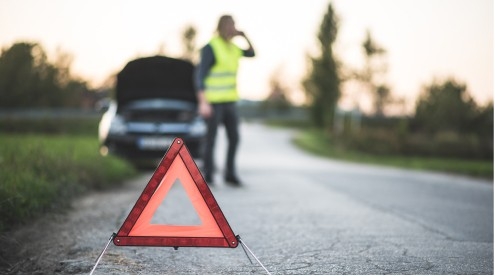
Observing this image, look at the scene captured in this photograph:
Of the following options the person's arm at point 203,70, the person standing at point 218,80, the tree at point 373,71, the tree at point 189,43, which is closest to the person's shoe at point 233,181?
the person standing at point 218,80

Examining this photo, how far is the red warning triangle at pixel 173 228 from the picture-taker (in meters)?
2.88

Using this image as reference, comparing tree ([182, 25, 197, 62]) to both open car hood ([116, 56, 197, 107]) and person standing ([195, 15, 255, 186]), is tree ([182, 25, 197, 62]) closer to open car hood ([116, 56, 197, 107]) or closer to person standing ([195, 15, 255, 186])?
open car hood ([116, 56, 197, 107])

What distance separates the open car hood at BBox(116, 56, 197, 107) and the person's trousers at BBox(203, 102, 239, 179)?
3116mm

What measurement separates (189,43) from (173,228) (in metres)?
48.6

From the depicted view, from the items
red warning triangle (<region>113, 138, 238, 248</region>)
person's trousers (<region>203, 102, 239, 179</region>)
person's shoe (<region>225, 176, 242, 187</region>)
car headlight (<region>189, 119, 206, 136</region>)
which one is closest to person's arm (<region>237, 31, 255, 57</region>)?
person's trousers (<region>203, 102, 239, 179</region>)

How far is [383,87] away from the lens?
45.0 m

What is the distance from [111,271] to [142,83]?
7708 millimetres

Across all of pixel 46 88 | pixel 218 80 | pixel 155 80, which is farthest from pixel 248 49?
pixel 46 88

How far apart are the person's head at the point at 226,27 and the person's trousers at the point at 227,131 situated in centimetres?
90

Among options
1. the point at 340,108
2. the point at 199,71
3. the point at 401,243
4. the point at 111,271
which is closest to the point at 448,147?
the point at 340,108

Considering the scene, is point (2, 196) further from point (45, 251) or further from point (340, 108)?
point (340, 108)

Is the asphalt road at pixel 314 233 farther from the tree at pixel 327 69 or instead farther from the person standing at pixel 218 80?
the tree at pixel 327 69

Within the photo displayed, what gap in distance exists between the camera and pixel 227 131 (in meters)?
7.29

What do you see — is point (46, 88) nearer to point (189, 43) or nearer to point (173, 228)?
point (189, 43)
